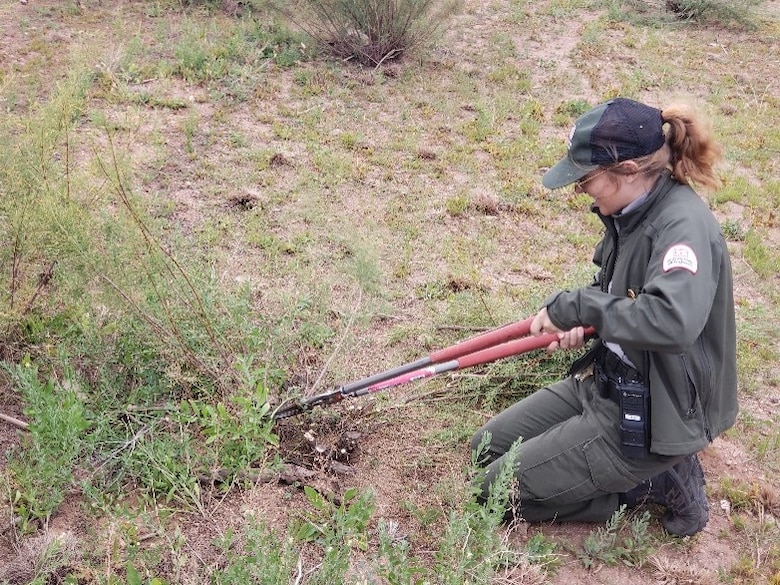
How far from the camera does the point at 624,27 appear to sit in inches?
398

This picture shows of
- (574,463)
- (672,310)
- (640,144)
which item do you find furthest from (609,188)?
(574,463)

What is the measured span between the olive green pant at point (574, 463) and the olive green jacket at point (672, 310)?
0.21 metres

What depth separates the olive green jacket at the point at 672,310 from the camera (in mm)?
2633

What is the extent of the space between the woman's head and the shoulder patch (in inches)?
15.4

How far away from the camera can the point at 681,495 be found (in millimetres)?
3219

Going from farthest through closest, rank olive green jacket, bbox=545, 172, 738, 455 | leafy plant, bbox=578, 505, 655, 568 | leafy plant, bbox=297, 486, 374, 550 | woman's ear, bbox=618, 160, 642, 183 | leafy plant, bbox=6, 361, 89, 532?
1. leafy plant, bbox=578, 505, 655, 568
2. leafy plant, bbox=6, 361, 89, 532
3. woman's ear, bbox=618, 160, 642, 183
4. leafy plant, bbox=297, 486, 374, 550
5. olive green jacket, bbox=545, 172, 738, 455

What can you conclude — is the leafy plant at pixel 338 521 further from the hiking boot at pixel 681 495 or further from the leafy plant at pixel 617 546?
the hiking boot at pixel 681 495

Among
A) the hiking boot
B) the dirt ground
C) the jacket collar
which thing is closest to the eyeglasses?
the jacket collar

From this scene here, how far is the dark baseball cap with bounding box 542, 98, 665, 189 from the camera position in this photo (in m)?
2.83

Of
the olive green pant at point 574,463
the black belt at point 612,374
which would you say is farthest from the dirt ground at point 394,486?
the black belt at point 612,374

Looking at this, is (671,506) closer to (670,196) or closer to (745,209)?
(670,196)

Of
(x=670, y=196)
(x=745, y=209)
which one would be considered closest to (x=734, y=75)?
(x=745, y=209)

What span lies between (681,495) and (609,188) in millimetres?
1381

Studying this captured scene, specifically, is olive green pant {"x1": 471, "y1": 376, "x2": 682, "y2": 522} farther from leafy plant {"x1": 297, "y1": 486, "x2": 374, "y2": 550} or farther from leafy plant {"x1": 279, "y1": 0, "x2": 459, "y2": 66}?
leafy plant {"x1": 279, "y1": 0, "x2": 459, "y2": 66}
